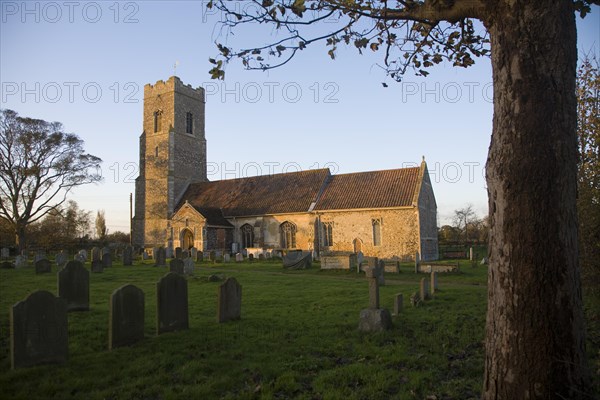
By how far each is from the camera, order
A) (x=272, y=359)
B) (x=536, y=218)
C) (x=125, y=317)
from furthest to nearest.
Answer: (x=125, y=317) → (x=272, y=359) → (x=536, y=218)

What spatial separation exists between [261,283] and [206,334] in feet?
24.9

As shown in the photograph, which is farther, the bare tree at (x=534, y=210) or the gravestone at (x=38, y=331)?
the gravestone at (x=38, y=331)

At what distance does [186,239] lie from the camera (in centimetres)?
3117

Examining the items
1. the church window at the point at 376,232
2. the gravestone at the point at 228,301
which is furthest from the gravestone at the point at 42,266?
the church window at the point at 376,232

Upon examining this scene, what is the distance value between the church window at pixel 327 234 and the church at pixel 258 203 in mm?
67

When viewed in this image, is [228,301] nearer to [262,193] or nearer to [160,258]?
[160,258]

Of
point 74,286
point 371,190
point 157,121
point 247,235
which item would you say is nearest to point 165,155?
point 157,121

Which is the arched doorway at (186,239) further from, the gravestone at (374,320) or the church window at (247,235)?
the gravestone at (374,320)

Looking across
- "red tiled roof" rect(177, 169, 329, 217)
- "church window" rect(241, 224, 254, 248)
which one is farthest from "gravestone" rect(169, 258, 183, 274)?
"church window" rect(241, 224, 254, 248)

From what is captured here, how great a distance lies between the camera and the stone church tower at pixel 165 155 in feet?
115

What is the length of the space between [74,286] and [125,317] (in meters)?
3.16

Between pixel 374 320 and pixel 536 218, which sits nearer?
pixel 536 218

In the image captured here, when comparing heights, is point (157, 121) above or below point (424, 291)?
above

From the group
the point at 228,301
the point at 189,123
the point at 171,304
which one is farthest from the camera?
the point at 189,123
